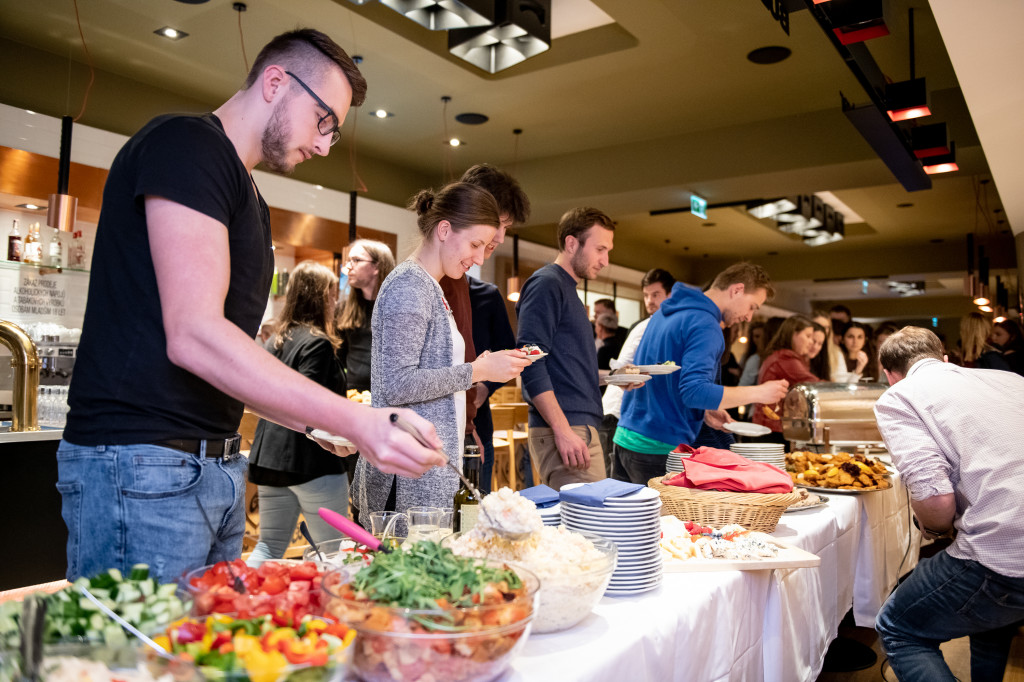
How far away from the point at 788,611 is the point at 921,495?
58 centimetres

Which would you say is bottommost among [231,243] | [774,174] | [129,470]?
[129,470]

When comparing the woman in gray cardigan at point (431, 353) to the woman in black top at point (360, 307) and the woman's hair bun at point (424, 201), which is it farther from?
the woman in black top at point (360, 307)

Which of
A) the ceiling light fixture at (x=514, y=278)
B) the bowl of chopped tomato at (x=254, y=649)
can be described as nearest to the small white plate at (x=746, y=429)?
the bowl of chopped tomato at (x=254, y=649)

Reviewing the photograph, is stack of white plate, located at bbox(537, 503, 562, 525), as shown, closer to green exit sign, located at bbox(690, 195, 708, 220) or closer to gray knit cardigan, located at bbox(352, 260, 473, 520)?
gray knit cardigan, located at bbox(352, 260, 473, 520)

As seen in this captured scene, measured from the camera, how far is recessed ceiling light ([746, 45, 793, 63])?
5473mm

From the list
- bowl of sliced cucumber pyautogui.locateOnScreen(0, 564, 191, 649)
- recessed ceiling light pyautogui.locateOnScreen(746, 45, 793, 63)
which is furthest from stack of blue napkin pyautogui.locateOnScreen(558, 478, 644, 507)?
recessed ceiling light pyautogui.locateOnScreen(746, 45, 793, 63)

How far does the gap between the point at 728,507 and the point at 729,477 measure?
120 millimetres

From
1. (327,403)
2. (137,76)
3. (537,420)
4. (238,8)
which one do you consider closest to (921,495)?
(537,420)

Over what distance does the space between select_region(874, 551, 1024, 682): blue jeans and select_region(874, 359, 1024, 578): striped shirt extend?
52mm

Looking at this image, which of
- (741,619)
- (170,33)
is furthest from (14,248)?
(741,619)

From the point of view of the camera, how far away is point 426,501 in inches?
69.7

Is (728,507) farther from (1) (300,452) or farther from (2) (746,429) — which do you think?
(1) (300,452)

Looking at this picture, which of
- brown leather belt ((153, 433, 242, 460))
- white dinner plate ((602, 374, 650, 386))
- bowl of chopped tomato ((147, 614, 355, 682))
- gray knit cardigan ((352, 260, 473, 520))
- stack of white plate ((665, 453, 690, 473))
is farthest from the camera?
white dinner plate ((602, 374, 650, 386))

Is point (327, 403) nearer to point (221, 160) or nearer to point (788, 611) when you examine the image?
point (221, 160)
